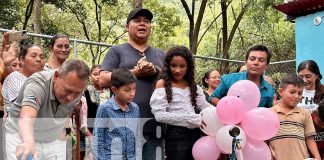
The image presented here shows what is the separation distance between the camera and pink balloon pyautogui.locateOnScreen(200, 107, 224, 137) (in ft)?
13.0

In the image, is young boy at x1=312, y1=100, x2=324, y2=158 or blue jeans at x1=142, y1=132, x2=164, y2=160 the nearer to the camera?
blue jeans at x1=142, y1=132, x2=164, y2=160

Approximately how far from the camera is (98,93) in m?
5.50

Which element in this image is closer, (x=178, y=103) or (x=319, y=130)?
(x=178, y=103)

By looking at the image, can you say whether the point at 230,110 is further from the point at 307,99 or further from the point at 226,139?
the point at 307,99

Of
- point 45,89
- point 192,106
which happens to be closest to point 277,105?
point 192,106

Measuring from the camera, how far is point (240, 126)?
13.2 ft

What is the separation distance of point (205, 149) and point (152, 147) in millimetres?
442

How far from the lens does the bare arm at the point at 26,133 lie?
2.63 metres

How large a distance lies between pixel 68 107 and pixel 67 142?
2.22ft

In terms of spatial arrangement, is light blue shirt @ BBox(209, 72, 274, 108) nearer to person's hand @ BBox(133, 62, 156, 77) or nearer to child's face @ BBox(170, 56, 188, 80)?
child's face @ BBox(170, 56, 188, 80)

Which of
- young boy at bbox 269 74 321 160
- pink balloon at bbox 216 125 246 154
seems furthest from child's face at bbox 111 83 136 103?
young boy at bbox 269 74 321 160

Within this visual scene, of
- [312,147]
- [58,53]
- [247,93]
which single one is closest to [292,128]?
[312,147]

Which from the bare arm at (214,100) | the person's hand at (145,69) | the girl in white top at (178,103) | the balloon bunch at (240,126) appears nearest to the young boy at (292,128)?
the balloon bunch at (240,126)

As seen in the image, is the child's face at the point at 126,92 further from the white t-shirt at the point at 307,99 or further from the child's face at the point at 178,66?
the white t-shirt at the point at 307,99
